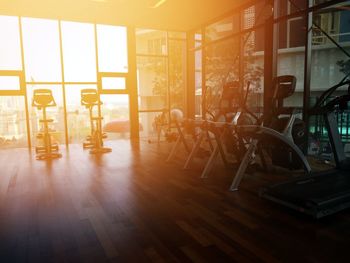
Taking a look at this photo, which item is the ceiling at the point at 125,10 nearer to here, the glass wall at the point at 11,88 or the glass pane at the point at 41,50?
the glass pane at the point at 41,50

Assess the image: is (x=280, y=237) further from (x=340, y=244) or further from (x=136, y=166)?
(x=136, y=166)

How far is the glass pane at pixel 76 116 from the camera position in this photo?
698 centimetres

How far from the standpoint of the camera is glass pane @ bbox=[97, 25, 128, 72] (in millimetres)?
7125

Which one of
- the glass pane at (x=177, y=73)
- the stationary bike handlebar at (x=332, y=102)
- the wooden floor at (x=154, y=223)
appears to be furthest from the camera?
the glass pane at (x=177, y=73)

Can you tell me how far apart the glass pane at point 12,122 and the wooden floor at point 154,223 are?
3.23m

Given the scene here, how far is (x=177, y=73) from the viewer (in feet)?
27.5

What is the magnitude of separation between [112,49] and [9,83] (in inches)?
103

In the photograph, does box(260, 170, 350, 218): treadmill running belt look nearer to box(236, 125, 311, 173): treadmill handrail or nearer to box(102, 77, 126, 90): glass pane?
box(236, 125, 311, 173): treadmill handrail

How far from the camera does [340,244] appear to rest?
1869 mm

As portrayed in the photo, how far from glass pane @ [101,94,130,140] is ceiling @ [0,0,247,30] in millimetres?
1985

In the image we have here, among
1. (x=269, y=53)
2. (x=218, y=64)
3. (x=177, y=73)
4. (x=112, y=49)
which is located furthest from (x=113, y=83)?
(x=269, y=53)

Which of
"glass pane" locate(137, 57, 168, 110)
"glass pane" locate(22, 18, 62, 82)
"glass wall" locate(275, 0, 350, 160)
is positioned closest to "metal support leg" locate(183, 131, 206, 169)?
"glass pane" locate(137, 57, 168, 110)

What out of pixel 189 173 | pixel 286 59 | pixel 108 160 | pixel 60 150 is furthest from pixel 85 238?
pixel 286 59

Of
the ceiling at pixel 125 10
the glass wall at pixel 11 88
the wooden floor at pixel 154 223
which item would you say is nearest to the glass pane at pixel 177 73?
the ceiling at pixel 125 10
